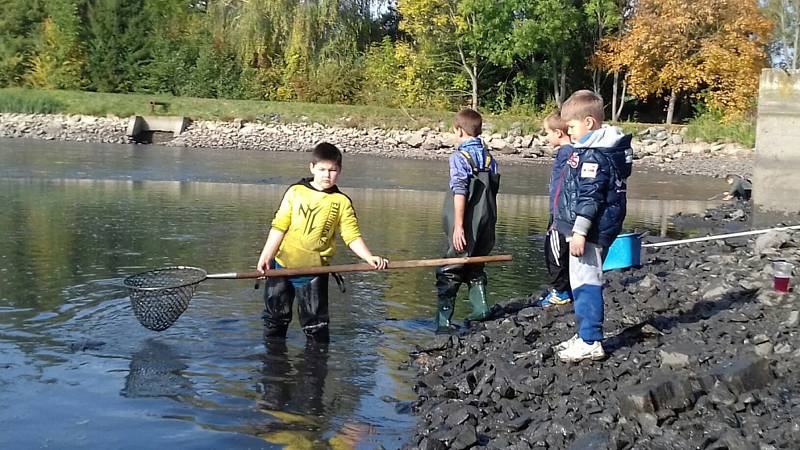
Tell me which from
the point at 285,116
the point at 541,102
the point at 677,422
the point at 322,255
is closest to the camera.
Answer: the point at 677,422

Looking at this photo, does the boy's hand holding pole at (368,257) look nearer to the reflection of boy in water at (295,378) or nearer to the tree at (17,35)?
the reflection of boy in water at (295,378)

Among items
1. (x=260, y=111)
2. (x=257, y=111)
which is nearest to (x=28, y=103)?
(x=257, y=111)

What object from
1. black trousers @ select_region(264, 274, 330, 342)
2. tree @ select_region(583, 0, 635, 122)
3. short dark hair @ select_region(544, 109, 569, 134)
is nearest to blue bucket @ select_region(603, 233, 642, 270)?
short dark hair @ select_region(544, 109, 569, 134)

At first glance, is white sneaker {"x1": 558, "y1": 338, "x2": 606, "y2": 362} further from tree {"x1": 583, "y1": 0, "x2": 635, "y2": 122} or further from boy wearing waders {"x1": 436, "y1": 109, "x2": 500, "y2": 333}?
tree {"x1": 583, "y1": 0, "x2": 635, "y2": 122}

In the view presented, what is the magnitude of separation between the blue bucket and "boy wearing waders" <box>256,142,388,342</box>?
8.49ft

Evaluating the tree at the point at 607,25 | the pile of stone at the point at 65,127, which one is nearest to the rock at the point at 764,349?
the pile of stone at the point at 65,127

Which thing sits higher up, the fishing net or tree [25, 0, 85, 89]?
tree [25, 0, 85, 89]

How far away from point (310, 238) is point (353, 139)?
2950cm

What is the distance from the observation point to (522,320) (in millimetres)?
7109

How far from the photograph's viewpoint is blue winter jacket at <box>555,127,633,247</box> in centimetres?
551

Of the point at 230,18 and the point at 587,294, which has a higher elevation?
the point at 230,18

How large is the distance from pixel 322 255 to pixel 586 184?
220 cm

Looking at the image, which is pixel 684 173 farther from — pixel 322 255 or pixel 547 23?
pixel 322 255

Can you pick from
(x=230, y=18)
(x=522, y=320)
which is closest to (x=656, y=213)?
(x=522, y=320)
